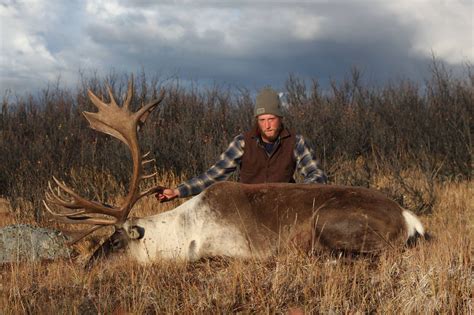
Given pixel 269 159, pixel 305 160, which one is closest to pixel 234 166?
pixel 269 159

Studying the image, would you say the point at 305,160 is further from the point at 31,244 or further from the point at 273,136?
the point at 31,244

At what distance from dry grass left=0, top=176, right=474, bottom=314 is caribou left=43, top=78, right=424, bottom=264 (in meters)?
0.14

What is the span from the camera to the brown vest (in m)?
5.67

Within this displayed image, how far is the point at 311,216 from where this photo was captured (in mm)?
4500

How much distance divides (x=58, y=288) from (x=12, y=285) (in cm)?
32

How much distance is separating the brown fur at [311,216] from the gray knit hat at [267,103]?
101cm

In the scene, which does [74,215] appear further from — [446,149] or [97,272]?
[446,149]

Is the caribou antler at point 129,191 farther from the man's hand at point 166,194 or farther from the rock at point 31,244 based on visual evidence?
the rock at point 31,244

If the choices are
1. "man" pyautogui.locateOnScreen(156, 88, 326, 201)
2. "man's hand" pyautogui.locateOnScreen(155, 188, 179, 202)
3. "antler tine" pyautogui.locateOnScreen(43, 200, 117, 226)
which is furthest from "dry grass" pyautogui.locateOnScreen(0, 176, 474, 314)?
"man" pyautogui.locateOnScreen(156, 88, 326, 201)

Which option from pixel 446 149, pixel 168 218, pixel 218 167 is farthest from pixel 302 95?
pixel 168 218

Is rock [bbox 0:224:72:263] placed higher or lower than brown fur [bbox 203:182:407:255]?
lower

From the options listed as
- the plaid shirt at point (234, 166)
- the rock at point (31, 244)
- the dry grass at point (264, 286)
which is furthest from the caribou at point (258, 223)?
the rock at point (31, 244)

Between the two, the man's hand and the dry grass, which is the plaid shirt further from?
the dry grass

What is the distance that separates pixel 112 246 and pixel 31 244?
51.0 inches
